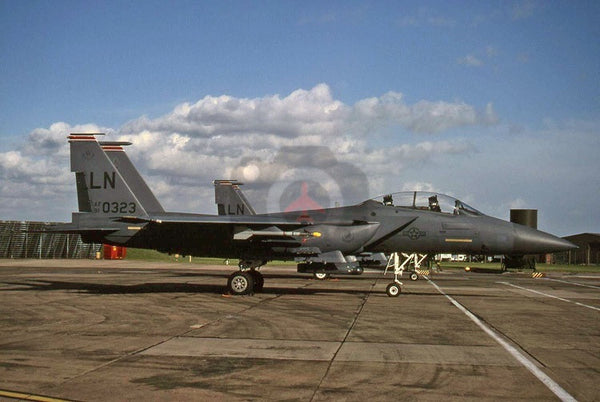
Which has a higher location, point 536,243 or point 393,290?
point 536,243

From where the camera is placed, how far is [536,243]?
1741 centimetres

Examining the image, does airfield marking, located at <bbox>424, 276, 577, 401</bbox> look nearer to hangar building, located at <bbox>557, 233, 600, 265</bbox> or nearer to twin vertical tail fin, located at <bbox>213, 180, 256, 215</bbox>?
twin vertical tail fin, located at <bbox>213, 180, 256, 215</bbox>

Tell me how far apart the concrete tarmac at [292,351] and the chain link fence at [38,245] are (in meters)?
47.2

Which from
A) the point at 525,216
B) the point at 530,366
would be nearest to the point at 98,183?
the point at 530,366

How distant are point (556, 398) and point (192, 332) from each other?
20.0 ft

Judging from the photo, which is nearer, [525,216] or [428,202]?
[428,202]

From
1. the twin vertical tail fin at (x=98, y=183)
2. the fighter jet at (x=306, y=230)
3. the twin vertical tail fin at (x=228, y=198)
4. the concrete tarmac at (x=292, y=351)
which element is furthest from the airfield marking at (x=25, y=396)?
the twin vertical tail fin at (x=228, y=198)

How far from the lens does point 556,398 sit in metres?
5.97

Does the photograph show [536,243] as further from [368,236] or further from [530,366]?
[530,366]

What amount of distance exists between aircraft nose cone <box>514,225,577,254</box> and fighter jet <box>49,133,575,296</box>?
3 cm

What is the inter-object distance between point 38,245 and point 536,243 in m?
53.5

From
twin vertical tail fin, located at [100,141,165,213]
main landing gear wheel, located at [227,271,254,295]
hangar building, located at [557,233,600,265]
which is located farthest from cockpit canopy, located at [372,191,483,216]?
hangar building, located at [557,233,600,265]

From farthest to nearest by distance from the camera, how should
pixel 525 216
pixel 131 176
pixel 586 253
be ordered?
pixel 586 253, pixel 525 216, pixel 131 176

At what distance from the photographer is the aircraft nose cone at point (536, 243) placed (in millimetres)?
17344
